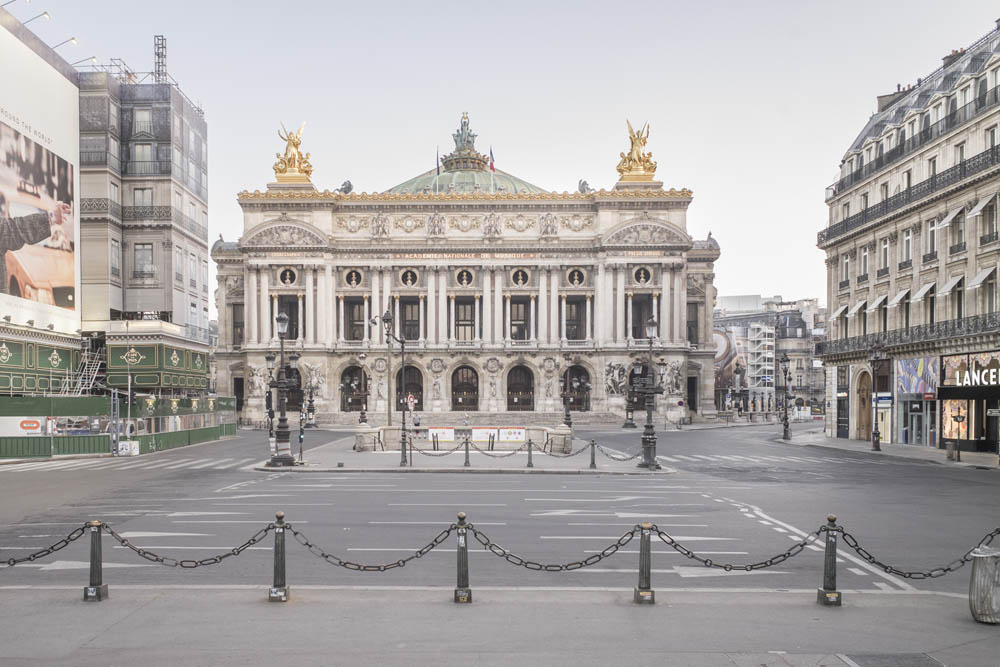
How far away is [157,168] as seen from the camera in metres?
57.6

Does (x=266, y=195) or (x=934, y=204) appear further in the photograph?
(x=266, y=195)

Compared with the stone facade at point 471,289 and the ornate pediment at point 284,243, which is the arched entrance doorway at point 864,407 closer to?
the stone facade at point 471,289

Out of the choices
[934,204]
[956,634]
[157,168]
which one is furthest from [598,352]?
[956,634]

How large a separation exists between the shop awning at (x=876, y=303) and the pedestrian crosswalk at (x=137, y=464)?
128ft

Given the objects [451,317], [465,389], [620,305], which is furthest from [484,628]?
[451,317]

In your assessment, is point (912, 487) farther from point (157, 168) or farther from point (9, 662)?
point (157, 168)

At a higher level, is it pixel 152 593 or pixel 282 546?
pixel 282 546

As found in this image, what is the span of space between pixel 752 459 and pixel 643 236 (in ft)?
137

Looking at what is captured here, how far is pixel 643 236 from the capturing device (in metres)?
74.0

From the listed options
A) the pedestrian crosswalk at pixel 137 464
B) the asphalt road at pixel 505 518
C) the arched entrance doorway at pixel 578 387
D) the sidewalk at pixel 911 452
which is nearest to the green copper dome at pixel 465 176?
the arched entrance doorway at pixel 578 387

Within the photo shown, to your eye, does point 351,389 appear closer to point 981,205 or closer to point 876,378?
point 876,378

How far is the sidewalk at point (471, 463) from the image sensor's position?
93.0ft

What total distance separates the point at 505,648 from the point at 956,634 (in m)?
5.68

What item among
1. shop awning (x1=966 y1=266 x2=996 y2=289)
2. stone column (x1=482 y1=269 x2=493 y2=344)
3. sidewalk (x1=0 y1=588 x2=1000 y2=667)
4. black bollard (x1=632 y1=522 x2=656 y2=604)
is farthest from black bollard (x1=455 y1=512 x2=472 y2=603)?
stone column (x1=482 y1=269 x2=493 y2=344)
